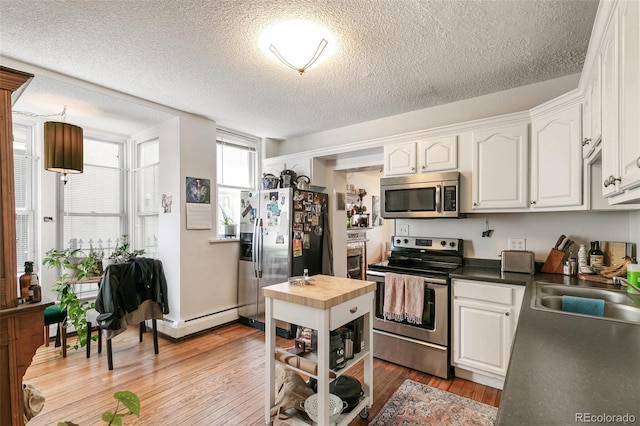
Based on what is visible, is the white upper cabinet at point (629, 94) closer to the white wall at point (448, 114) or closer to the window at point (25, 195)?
the white wall at point (448, 114)

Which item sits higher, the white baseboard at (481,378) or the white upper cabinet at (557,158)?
the white upper cabinet at (557,158)

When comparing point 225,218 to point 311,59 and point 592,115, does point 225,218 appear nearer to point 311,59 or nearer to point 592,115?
point 311,59

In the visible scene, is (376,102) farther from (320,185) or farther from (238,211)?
(238,211)

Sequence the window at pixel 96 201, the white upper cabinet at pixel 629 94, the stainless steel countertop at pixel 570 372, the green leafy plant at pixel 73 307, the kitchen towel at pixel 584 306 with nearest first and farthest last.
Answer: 1. the stainless steel countertop at pixel 570 372
2. the white upper cabinet at pixel 629 94
3. the kitchen towel at pixel 584 306
4. the green leafy plant at pixel 73 307
5. the window at pixel 96 201

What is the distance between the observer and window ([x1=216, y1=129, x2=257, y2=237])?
4.02m

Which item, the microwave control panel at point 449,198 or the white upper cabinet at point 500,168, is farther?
the microwave control panel at point 449,198

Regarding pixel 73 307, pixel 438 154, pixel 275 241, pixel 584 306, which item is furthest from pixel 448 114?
pixel 73 307

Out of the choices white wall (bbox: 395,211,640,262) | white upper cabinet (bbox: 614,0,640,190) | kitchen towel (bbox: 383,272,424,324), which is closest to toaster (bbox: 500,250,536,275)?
white wall (bbox: 395,211,640,262)

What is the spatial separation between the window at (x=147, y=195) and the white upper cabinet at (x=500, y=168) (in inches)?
141

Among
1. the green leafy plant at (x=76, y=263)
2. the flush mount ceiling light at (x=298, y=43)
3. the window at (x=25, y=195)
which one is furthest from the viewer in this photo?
the window at (x=25, y=195)

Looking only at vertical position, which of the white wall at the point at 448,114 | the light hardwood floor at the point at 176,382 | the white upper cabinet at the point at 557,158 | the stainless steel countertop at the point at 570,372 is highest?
the white wall at the point at 448,114

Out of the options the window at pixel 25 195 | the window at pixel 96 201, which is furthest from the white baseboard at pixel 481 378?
the window at pixel 25 195

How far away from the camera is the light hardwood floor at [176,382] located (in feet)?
6.85

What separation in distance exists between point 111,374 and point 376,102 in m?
3.53
